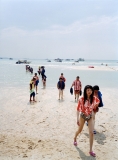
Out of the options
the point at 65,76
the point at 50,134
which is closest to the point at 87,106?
the point at 50,134

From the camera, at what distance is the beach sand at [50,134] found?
494cm

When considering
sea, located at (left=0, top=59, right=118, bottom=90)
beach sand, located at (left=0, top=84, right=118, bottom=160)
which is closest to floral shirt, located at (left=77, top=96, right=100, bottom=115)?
beach sand, located at (left=0, top=84, right=118, bottom=160)

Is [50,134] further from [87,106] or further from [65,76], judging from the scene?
[65,76]

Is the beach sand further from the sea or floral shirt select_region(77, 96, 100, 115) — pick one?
the sea

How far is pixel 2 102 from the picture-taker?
35.1 feet

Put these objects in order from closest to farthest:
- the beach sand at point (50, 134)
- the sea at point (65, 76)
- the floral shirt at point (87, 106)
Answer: the floral shirt at point (87, 106) < the beach sand at point (50, 134) < the sea at point (65, 76)

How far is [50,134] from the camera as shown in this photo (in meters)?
6.23

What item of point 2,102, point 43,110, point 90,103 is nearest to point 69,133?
point 90,103

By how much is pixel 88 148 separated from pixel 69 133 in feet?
3.91

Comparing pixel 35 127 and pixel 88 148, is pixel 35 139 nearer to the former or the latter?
pixel 35 127

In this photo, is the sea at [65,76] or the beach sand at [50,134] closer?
the beach sand at [50,134]

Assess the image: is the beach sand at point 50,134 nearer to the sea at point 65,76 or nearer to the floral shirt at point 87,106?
the floral shirt at point 87,106

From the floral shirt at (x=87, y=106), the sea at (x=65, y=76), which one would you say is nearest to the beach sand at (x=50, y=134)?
the floral shirt at (x=87, y=106)

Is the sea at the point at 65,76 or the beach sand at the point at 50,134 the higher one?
the beach sand at the point at 50,134
